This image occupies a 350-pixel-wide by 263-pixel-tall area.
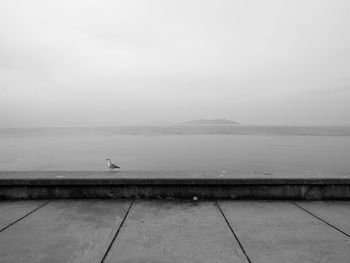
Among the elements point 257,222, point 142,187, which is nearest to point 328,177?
point 257,222

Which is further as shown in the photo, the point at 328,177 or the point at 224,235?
the point at 328,177

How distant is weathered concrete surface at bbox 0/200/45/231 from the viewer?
11.2 ft

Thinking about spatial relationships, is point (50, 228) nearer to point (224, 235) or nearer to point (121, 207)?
point (121, 207)

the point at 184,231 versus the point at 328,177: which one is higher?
the point at 328,177

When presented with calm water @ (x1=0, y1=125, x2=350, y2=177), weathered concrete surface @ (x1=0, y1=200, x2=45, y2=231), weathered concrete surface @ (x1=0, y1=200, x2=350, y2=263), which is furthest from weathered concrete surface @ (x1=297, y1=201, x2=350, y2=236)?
weathered concrete surface @ (x1=0, y1=200, x2=45, y2=231)

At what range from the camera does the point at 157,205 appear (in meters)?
3.96

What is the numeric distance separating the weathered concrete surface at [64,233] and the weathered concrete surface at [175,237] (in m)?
0.21

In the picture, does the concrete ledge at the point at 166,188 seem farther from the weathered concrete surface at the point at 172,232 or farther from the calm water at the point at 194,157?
the calm water at the point at 194,157

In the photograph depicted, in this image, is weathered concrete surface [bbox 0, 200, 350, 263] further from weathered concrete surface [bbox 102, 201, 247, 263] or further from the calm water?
the calm water

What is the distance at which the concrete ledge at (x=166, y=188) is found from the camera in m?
4.18

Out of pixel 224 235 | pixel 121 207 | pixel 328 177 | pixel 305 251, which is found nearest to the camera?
pixel 305 251

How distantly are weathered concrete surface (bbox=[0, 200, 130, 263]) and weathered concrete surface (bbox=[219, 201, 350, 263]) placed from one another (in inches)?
63.9

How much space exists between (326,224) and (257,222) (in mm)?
881

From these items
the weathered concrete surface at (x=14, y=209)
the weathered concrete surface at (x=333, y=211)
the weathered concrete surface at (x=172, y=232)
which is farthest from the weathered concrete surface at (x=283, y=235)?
the weathered concrete surface at (x=14, y=209)
